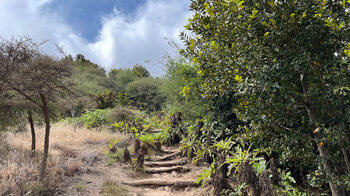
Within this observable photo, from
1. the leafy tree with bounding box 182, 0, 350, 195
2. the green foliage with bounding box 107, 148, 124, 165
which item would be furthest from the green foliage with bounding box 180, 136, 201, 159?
the green foliage with bounding box 107, 148, 124, 165

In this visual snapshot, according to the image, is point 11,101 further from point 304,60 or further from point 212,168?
point 304,60

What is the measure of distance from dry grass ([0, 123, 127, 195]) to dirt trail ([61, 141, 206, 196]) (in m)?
0.33

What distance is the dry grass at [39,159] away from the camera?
406cm

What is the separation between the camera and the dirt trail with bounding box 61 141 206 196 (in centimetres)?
499

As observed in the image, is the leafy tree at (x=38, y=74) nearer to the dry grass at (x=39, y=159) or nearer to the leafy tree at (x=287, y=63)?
the dry grass at (x=39, y=159)

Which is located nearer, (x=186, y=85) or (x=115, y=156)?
(x=186, y=85)

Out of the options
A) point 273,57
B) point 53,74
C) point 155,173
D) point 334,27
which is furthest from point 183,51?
point 155,173

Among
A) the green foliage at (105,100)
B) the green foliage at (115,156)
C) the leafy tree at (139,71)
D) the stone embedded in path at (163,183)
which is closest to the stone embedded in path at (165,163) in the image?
the green foliage at (115,156)

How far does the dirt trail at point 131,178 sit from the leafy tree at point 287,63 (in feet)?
8.77

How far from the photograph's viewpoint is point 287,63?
102 inches

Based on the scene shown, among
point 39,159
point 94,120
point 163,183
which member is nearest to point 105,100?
point 94,120

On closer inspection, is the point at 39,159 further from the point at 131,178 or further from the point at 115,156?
the point at 131,178

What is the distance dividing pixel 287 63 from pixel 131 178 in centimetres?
509

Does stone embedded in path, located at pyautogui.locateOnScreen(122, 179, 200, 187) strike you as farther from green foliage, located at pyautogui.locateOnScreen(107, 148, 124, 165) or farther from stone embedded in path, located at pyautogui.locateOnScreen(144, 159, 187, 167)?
green foliage, located at pyautogui.locateOnScreen(107, 148, 124, 165)
